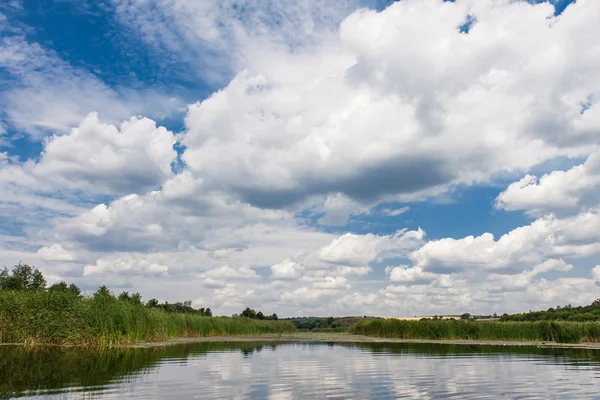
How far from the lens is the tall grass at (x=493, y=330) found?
52.3m

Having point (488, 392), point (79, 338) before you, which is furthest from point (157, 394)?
point (79, 338)

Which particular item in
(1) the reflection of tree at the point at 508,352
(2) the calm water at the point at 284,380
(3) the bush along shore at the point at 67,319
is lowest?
(1) the reflection of tree at the point at 508,352

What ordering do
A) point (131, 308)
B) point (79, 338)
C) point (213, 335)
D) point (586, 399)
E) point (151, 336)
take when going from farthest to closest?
1. point (213, 335)
2. point (151, 336)
3. point (131, 308)
4. point (79, 338)
5. point (586, 399)

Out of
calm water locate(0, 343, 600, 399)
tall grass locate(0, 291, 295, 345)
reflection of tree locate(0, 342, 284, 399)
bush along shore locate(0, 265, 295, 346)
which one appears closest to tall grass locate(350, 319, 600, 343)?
calm water locate(0, 343, 600, 399)

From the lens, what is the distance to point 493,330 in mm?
57844

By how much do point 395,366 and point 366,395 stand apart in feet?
32.9

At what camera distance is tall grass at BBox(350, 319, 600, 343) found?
52.3 metres

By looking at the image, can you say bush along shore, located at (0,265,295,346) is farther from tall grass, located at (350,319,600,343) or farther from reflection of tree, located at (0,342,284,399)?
tall grass, located at (350,319,600,343)

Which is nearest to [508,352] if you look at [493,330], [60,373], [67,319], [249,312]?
[493,330]

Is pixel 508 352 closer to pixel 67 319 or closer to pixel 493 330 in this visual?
pixel 493 330

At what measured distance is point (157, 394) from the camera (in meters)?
13.2

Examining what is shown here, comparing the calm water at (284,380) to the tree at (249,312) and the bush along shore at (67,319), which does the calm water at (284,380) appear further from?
the tree at (249,312)

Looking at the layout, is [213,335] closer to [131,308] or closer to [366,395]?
[131,308]

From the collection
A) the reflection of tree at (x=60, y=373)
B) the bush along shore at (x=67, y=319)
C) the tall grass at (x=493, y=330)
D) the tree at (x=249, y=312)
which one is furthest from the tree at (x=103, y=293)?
the tree at (x=249, y=312)
